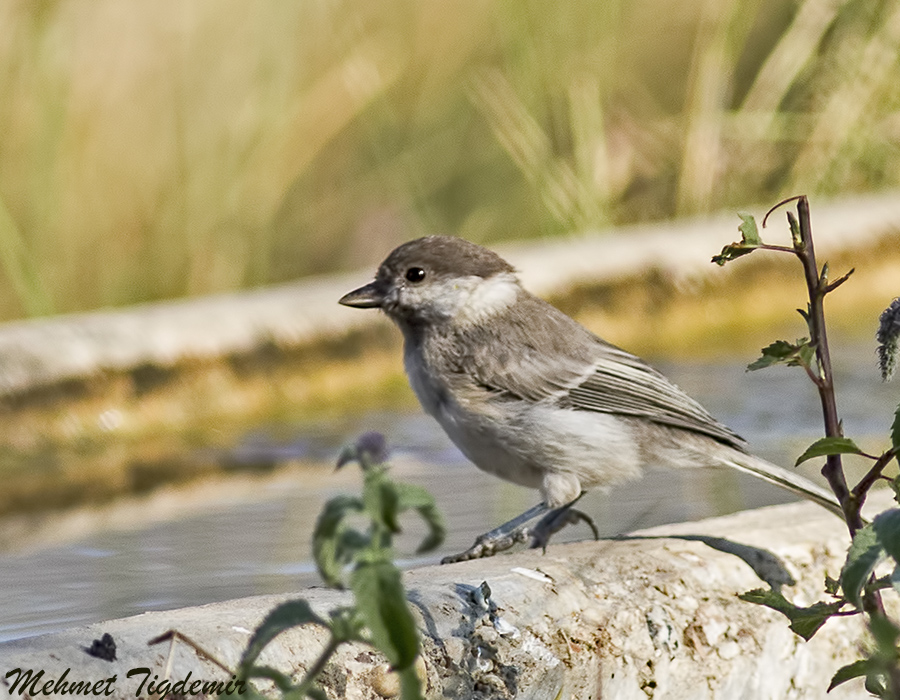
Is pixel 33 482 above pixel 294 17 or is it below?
below

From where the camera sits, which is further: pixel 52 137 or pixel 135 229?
pixel 135 229

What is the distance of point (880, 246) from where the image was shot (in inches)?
246

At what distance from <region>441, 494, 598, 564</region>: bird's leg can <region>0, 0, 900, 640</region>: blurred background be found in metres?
0.22

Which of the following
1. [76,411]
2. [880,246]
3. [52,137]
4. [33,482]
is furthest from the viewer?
[880,246]

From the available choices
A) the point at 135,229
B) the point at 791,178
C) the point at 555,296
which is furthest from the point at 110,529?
the point at 791,178

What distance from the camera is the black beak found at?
12.2 feet

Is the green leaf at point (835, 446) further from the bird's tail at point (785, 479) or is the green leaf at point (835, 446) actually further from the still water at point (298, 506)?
the still water at point (298, 506)

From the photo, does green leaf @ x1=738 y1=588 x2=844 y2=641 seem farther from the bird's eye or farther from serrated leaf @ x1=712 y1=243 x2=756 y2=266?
the bird's eye

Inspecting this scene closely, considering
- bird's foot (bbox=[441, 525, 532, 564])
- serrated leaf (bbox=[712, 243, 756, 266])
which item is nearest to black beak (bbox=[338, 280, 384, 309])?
bird's foot (bbox=[441, 525, 532, 564])

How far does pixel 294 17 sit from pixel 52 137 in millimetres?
1508

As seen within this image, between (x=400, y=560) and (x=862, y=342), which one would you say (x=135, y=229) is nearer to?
(x=862, y=342)

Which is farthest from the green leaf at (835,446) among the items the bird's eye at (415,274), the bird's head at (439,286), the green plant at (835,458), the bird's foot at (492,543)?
the bird's eye at (415,274)

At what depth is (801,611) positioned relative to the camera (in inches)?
80.0

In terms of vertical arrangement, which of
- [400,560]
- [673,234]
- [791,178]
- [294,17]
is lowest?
[400,560]
